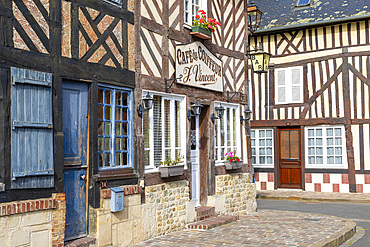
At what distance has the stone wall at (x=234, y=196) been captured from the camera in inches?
391

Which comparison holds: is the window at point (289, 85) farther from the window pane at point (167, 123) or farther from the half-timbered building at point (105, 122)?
the window pane at point (167, 123)

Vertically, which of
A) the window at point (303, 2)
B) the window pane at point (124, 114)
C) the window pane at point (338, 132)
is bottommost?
the window pane at point (338, 132)

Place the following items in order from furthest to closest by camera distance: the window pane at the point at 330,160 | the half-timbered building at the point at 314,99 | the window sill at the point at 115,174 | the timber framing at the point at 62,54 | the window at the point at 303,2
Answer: the window at the point at 303,2 < the window pane at the point at 330,160 < the half-timbered building at the point at 314,99 < the window sill at the point at 115,174 < the timber framing at the point at 62,54

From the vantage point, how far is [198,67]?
925 centimetres

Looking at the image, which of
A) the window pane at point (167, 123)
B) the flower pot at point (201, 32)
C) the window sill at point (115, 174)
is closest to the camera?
the window sill at point (115, 174)

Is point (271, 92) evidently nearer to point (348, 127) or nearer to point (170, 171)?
point (348, 127)

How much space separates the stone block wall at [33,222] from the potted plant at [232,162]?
5237 millimetres

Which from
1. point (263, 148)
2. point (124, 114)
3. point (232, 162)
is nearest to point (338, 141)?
point (263, 148)

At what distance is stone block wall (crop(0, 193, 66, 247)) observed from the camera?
4996mm

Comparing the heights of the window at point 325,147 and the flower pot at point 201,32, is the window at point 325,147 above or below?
below

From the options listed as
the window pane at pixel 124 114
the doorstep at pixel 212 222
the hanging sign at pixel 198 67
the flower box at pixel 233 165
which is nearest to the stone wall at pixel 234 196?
the flower box at pixel 233 165

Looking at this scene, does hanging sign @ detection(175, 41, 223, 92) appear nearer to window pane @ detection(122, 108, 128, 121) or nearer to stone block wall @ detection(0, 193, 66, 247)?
window pane @ detection(122, 108, 128, 121)

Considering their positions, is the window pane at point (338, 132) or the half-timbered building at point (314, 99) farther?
the window pane at point (338, 132)

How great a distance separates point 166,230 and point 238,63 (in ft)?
16.3
